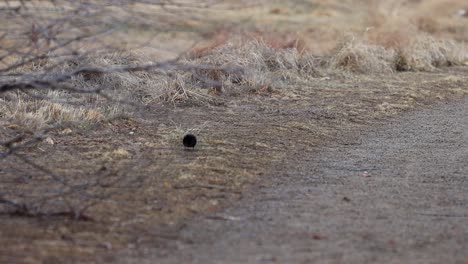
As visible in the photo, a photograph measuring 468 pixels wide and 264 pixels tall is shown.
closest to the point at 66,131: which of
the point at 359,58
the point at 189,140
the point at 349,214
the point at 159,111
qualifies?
the point at 189,140

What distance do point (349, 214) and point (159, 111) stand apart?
4.56m

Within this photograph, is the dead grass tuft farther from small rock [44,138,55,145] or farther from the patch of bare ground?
small rock [44,138,55,145]

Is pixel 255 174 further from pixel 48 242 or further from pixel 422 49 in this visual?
pixel 422 49

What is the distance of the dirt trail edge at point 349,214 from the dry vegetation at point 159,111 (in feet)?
0.99

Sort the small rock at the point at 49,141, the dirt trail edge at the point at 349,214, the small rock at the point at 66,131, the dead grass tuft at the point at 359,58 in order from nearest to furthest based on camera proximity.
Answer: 1. the dirt trail edge at the point at 349,214
2. the small rock at the point at 49,141
3. the small rock at the point at 66,131
4. the dead grass tuft at the point at 359,58

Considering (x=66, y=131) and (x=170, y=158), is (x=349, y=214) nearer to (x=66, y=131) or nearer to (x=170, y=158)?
(x=170, y=158)

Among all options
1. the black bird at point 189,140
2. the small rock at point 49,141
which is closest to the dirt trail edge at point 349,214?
the black bird at point 189,140

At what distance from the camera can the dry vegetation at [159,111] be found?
5863 mm

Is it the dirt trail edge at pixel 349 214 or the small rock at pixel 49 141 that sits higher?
the dirt trail edge at pixel 349 214

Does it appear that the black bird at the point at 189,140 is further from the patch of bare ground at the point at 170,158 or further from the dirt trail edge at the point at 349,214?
the dirt trail edge at the point at 349,214

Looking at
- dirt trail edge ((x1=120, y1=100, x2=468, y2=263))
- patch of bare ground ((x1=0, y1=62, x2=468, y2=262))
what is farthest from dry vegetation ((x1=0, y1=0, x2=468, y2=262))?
dirt trail edge ((x1=120, y1=100, x2=468, y2=263))

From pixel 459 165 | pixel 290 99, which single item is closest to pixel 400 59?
pixel 290 99

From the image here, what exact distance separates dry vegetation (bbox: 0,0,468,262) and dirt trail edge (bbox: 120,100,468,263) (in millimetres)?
303

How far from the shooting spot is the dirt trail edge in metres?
5.38
